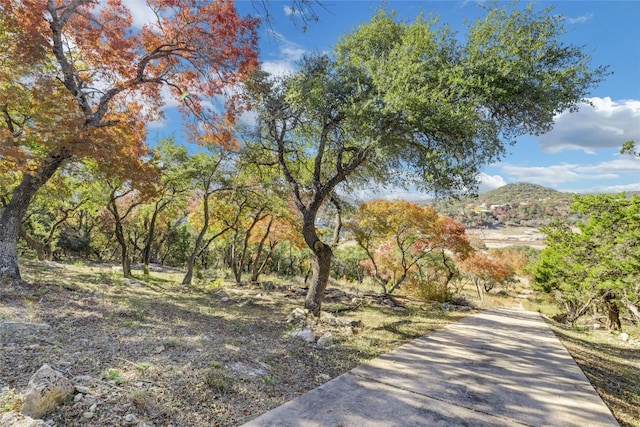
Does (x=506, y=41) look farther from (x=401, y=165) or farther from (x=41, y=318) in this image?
(x=41, y=318)

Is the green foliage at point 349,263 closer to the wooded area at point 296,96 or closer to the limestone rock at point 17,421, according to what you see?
the wooded area at point 296,96

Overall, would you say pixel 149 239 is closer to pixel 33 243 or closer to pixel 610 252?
pixel 33 243

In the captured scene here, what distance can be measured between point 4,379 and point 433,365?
4967 millimetres

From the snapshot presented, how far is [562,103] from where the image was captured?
628 centimetres

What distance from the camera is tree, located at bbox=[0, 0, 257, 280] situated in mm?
6660

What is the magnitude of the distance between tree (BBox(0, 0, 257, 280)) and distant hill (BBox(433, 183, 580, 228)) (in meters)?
81.6

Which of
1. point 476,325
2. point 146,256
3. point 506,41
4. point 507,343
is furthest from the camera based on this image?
point 146,256

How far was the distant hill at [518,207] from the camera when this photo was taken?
92750 millimetres

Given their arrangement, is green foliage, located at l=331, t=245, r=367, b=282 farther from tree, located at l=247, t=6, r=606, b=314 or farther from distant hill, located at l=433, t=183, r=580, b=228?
distant hill, located at l=433, t=183, r=580, b=228

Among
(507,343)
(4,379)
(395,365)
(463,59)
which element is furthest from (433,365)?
(463,59)

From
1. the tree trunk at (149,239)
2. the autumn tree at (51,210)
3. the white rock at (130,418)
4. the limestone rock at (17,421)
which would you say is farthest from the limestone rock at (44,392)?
the tree trunk at (149,239)

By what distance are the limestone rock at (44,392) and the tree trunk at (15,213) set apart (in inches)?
234

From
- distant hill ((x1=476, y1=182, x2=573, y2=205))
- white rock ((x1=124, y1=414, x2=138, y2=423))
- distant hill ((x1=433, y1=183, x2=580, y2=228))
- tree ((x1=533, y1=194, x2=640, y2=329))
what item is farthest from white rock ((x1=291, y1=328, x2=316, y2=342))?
distant hill ((x1=476, y1=182, x2=573, y2=205))

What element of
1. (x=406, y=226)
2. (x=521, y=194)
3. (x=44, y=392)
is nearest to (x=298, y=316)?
(x=44, y=392)
